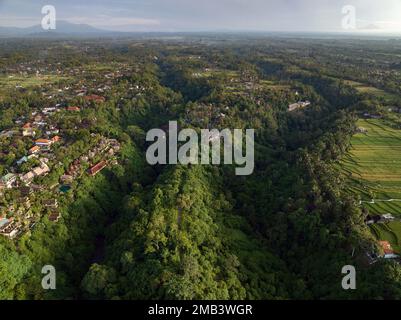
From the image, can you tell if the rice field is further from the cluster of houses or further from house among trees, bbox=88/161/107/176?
the cluster of houses

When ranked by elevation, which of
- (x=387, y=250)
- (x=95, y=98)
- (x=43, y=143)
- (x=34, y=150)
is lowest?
(x=387, y=250)

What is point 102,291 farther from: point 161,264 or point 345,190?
point 345,190

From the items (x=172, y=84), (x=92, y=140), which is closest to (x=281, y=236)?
(x=92, y=140)

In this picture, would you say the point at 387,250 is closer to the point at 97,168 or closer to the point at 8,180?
the point at 97,168

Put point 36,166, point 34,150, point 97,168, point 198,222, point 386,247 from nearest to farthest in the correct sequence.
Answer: point 386,247 → point 198,222 → point 36,166 → point 97,168 → point 34,150

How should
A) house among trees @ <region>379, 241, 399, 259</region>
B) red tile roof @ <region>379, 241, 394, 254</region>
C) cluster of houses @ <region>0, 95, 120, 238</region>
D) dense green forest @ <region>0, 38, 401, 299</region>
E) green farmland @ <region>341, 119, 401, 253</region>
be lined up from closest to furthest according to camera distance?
dense green forest @ <region>0, 38, 401, 299</region>, house among trees @ <region>379, 241, 399, 259</region>, red tile roof @ <region>379, 241, 394, 254</region>, green farmland @ <region>341, 119, 401, 253</region>, cluster of houses @ <region>0, 95, 120, 238</region>

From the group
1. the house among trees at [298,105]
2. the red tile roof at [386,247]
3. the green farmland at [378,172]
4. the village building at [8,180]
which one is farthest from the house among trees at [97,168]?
the house among trees at [298,105]

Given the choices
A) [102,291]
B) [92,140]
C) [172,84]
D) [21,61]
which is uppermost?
[21,61]

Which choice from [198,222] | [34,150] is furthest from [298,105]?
[34,150]

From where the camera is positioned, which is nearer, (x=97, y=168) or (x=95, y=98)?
(x=97, y=168)

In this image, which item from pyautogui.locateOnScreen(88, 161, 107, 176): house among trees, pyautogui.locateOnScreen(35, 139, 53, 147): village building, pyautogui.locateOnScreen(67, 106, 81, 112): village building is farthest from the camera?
pyautogui.locateOnScreen(67, 106, 81, 112): village building

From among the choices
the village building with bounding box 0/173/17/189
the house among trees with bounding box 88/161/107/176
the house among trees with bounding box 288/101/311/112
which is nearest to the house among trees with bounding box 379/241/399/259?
the house among trees with bounding box 88/161/107/176
